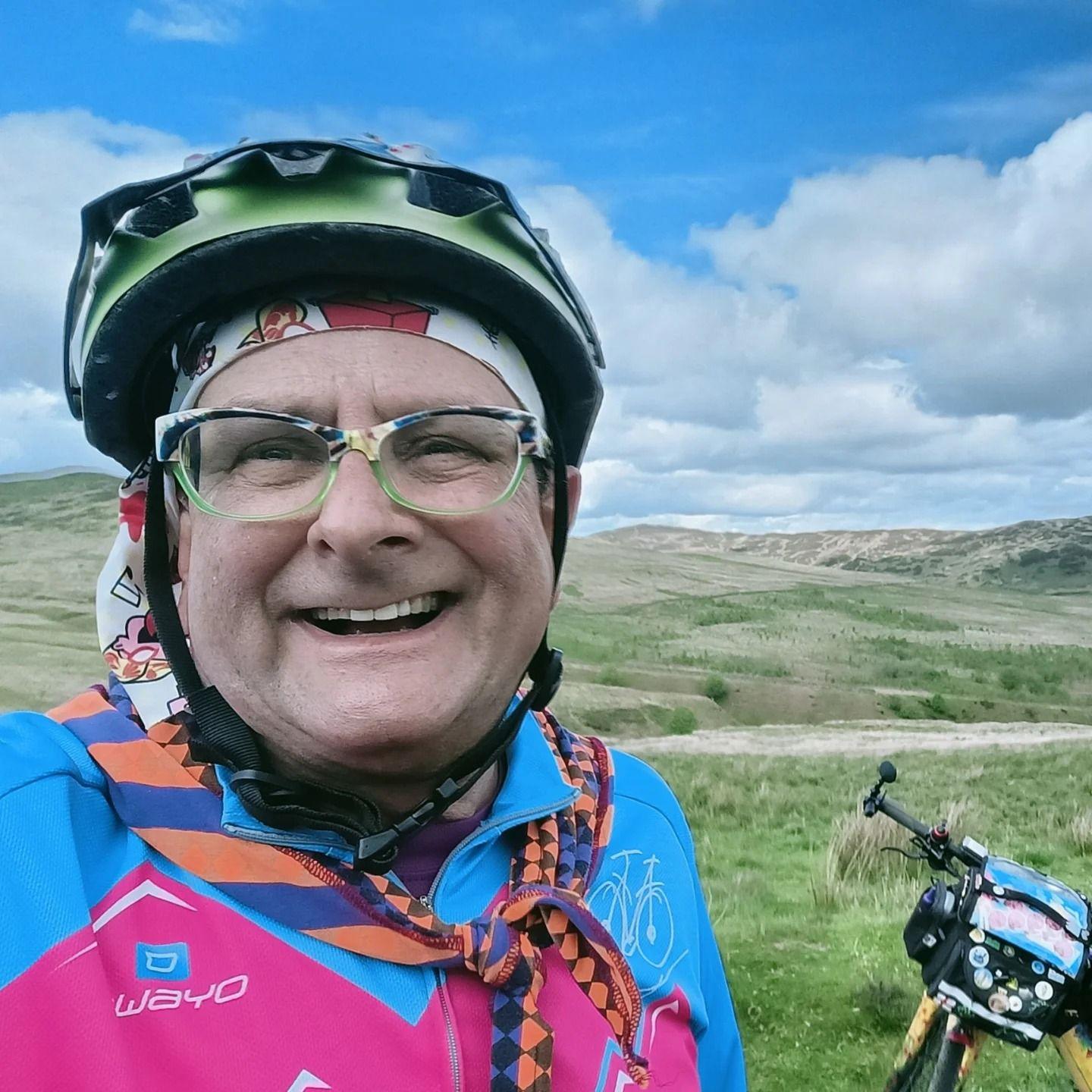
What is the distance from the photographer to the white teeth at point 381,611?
5.09 ft

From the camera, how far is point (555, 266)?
2.20m

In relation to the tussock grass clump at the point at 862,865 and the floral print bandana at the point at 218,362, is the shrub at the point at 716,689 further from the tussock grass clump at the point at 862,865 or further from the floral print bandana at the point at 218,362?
the floral print bandana at the point at 218,362

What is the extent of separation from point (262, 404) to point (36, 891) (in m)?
0.91

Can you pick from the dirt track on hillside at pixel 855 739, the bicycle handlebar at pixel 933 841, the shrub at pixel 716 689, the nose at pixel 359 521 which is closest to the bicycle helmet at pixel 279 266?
the nose at pixel 359 521

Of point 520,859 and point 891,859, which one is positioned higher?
point 520,859

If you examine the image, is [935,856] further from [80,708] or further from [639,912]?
[80,708]

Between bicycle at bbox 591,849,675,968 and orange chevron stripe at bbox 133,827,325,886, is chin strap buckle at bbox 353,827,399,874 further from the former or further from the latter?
bicycle at bbox 591,849,675,968

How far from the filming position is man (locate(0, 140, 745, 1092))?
1336 mm

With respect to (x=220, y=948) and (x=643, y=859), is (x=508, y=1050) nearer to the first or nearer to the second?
(x=220, y=948)

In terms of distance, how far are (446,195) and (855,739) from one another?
22403 mm

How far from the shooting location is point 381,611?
5.11ft


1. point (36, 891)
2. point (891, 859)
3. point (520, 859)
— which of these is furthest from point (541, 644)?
point (891, 859)

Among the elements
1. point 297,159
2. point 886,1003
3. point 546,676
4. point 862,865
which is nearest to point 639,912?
point 546,676

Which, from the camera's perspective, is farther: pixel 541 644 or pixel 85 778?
pixel 541 644
